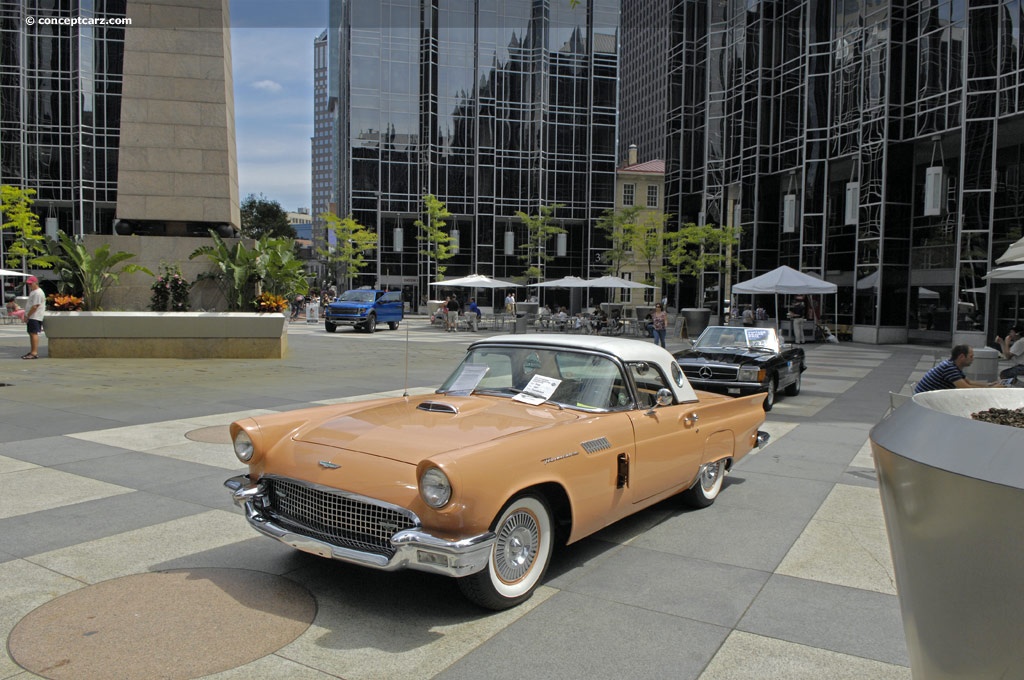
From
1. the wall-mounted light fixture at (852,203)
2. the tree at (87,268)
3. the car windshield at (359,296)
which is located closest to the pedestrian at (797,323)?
the wall-mounted light fixture at (852,203)

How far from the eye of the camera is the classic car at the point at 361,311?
1132 inches

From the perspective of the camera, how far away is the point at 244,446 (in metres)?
4.44

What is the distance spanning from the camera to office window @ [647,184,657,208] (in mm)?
61750

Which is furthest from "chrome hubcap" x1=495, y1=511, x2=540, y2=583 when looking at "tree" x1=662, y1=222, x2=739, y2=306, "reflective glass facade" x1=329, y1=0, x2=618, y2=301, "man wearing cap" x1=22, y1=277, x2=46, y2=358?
"reflective glass facade" x1=329, y1=0, x2=618, y2=301

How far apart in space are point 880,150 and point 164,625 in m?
32.3

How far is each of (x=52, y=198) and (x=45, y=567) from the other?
171ft

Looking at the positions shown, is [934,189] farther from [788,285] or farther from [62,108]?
[62,108]

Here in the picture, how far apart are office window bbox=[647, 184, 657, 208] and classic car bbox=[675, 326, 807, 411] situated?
50106mm

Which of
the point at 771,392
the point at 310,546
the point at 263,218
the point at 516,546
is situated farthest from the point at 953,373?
the point at 263,218

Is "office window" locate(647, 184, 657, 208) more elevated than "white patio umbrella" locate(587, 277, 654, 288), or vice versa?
"office window" locate(647, 184, 657, 208)

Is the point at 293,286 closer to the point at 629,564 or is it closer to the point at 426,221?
the point at 629,564

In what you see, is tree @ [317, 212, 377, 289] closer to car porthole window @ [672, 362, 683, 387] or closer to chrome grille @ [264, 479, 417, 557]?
car porthole window @ [672, 362, 683, 387]

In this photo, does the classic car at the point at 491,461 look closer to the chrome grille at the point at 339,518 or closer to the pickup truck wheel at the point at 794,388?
the chrome grille at the point at 339,518

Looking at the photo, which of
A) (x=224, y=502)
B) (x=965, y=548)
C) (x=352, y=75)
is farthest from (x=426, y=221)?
(x=965, y=548)
